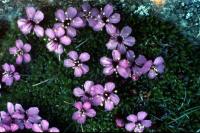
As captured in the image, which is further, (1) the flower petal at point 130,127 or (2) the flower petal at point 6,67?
(2) the flower petal at point 6,67

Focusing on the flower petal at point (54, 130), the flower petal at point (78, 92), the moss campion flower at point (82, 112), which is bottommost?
the flower petal at point (54, 130)

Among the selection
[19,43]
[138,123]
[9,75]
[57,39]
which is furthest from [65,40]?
[138,123]

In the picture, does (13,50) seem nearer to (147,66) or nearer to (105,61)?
(105,61)

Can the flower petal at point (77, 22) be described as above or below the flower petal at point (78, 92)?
above

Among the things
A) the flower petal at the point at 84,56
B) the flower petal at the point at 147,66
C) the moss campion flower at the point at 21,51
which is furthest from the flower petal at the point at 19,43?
the flower petal at the point at 147,66

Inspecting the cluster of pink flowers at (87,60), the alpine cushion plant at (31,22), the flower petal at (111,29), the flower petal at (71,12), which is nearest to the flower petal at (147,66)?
the cluster of pink flowers at (87,60)

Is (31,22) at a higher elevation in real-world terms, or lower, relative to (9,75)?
higher

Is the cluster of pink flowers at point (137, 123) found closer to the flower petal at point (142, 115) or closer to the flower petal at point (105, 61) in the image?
the flower petal at point (142, 115)

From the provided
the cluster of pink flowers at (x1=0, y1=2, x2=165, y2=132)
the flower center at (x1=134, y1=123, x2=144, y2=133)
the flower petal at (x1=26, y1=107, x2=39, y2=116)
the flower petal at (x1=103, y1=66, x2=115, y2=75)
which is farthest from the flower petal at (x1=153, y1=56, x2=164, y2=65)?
the flower petal at (x1=26, y1=107, x2=39, y2=116)
